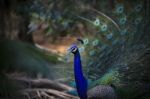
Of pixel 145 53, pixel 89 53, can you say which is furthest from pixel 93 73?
pixel 145 53

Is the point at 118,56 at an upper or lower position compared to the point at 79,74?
upper

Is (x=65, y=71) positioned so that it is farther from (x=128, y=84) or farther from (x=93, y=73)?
(x=128, y=84)

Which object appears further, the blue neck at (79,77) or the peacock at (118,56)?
the blue neck at (79,77)

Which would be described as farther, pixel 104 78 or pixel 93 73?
pixel 93 73

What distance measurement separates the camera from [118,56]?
440 centimetres

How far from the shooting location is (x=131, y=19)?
4633 mm

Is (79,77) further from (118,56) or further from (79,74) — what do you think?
(118,56)

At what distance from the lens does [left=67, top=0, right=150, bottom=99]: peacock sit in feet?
13.1

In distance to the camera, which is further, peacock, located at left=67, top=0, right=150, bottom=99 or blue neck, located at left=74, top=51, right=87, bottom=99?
blue neck, located at left=74, top=51, right=87, bottom=99

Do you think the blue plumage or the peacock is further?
the blue plumage

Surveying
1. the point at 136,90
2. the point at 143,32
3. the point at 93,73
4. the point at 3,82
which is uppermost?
the point at 143,32

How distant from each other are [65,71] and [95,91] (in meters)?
1.21

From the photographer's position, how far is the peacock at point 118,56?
4000 millimetres

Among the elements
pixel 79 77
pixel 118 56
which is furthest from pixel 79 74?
pixel 118 56
